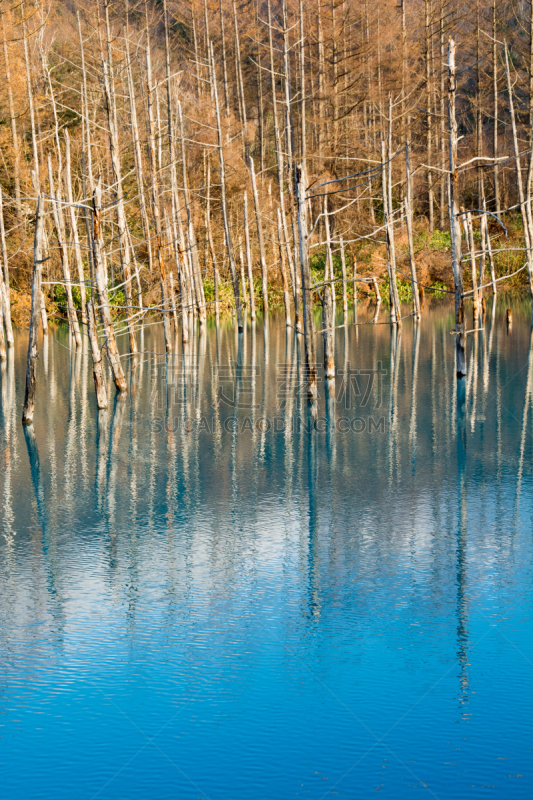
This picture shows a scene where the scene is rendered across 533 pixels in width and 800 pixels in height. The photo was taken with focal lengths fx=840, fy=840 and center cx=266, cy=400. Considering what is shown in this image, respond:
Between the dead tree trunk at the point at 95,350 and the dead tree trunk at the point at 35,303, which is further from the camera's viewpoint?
the dead tree trunk at the point at 95,350

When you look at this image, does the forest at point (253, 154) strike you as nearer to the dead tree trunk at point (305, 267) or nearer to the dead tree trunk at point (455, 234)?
the dead tree trunk at point (455, 234)

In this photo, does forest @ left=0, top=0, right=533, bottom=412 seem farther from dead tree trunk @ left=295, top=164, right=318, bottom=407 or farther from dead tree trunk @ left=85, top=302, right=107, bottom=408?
dead tree trunk @ left=295, top=164, right=318, bottom=407

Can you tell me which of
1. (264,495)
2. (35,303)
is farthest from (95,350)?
(264,495)

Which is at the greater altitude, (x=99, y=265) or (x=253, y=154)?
(x=253, y=154)

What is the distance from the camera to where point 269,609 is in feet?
21.0

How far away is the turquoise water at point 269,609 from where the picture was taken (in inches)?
183

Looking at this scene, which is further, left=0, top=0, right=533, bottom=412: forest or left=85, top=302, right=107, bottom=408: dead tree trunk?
left=0, top=0, right=533, bottom=412: forest

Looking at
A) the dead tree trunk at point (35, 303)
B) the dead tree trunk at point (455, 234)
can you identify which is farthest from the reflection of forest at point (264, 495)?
the dead tree trunk at point (35, 303)

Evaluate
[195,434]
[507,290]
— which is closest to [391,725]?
[195,434]

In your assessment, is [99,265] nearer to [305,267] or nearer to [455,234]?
[305,267]

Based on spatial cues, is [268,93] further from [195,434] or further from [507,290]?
[195,434]

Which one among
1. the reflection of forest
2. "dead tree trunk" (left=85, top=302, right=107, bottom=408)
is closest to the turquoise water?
the reflection of forest

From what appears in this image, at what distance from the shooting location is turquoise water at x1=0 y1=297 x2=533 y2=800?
4641 millimetres

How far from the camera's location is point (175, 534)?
834 centimetres
